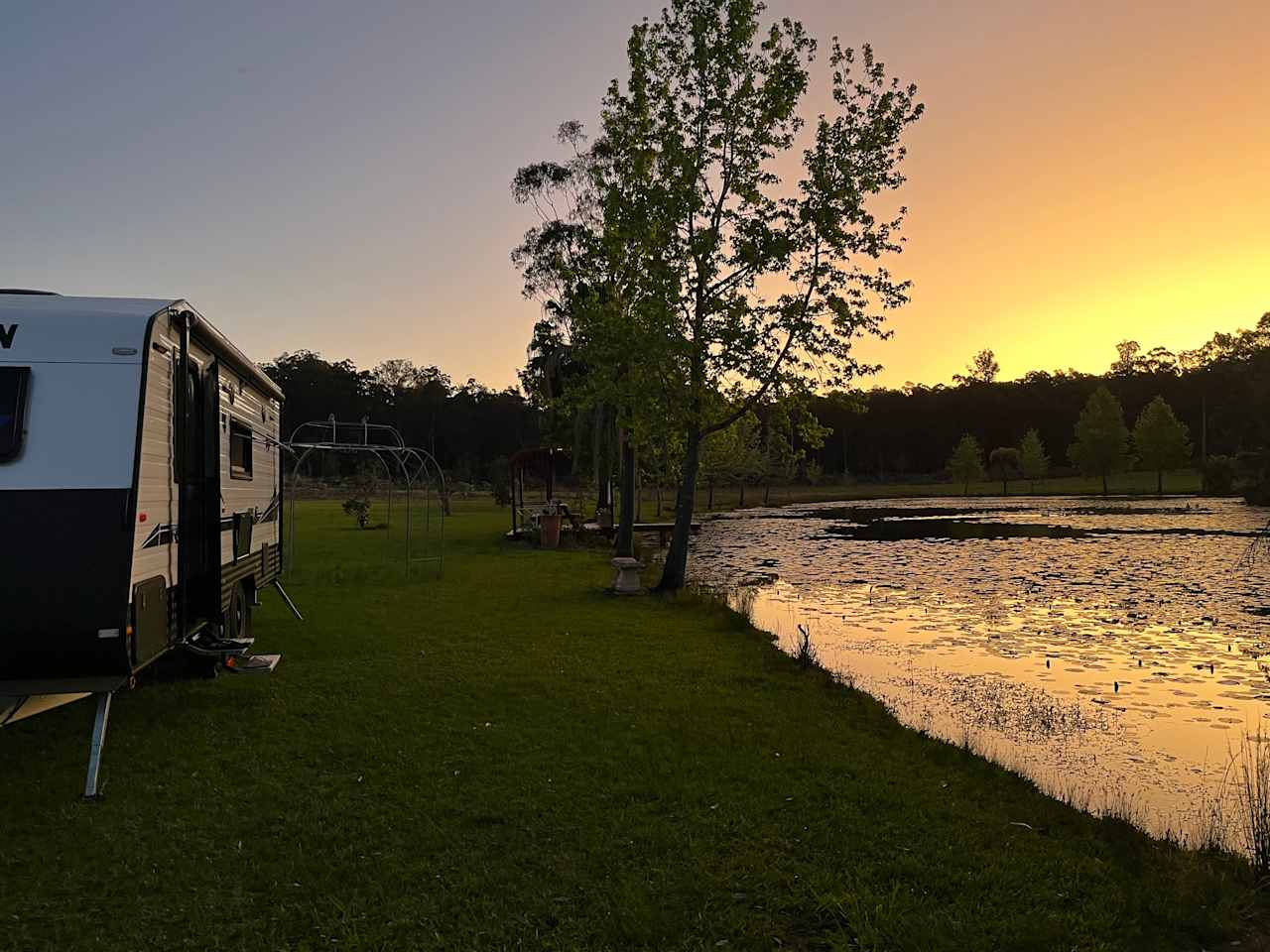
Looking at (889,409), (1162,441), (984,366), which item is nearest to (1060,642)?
(1162,441)

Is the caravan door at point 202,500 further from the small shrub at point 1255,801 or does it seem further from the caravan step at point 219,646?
the small shrub at point 1255,801

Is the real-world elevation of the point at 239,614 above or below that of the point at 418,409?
below

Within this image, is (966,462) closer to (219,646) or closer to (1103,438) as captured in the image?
(1103,438)

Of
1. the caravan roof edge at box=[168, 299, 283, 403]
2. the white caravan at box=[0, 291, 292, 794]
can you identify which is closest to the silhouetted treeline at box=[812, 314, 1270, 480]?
the caravan roof edge at box=[168, 299, 283, 403]

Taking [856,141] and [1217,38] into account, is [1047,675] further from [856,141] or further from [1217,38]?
[1217,38]

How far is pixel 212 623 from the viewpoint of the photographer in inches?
280

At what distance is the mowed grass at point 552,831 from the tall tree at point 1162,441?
5898cm

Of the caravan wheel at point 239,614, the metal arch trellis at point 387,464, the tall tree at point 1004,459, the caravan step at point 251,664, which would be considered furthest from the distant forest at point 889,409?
the caravan step at point 251,664

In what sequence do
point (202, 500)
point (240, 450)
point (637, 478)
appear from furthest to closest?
point (637, 478)
point (240, 450)
point (202, 500)

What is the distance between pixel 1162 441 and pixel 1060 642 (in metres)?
54.6

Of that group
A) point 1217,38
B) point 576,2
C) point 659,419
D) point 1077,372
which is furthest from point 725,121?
point 1077,372

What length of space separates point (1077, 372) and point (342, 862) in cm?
12424

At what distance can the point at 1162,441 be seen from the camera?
5578 centimetres

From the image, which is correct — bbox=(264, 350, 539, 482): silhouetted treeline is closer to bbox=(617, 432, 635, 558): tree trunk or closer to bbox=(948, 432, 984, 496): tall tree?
bbox=(948, 432, 984, 496): tall tree
